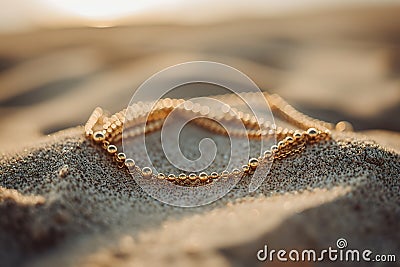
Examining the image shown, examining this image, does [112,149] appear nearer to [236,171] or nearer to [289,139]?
[236,171]

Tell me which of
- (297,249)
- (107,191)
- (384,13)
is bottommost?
(297,249)

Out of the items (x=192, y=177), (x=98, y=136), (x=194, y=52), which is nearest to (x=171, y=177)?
(x=192, y=177)

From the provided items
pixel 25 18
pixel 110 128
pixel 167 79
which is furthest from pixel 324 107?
pixel 25 18

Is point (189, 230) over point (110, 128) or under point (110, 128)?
under

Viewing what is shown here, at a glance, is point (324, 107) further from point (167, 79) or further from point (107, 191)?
point (107, 191)

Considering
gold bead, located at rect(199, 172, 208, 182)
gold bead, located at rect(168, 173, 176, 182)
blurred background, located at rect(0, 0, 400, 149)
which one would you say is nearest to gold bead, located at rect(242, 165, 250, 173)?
gold bead, located at rect(199, 172, 208, 182)

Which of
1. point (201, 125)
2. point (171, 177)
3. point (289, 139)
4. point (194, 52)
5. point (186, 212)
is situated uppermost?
point (194, 52)
